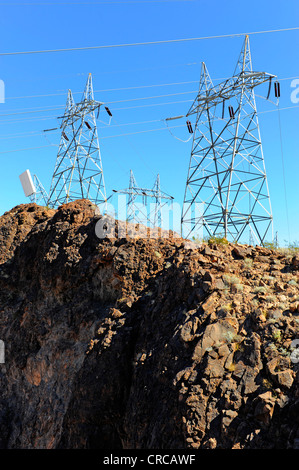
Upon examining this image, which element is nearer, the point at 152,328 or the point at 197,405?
the point at 197,405

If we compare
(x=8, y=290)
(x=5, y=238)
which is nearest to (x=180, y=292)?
(x=8, y=290)

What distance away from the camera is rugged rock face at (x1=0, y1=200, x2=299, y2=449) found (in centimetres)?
620

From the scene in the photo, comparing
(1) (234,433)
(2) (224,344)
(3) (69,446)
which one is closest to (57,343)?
(3) (69,446)

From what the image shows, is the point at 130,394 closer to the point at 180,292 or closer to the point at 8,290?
the point at 180,292

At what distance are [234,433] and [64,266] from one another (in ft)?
24.8

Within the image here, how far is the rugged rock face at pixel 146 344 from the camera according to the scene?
6.20 metres

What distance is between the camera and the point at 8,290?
46.9 ft

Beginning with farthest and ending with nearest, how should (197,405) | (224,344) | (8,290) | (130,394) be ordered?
(8,290) < (130,394) < (224,344) < (197,405)

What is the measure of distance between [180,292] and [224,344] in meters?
1.95

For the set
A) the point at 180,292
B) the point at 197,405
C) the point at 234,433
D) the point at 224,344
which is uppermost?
the point at 180,292

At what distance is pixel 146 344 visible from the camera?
27.2 feet
